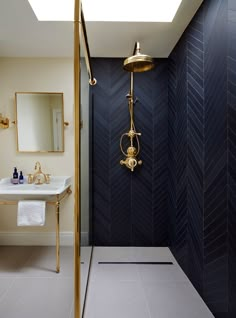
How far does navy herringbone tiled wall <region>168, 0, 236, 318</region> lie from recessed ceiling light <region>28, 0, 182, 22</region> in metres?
0.28

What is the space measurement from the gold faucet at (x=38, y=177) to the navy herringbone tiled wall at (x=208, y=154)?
4.81 ft

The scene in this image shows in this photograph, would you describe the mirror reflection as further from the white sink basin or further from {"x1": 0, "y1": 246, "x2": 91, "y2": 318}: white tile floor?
{"x1": 0, "y1": 246, "x2": 91, "y2": 318}: white tile floor

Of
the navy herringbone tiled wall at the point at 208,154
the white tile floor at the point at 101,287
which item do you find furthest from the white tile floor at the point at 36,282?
the navy herringbone tiled wall at the point at 208,154

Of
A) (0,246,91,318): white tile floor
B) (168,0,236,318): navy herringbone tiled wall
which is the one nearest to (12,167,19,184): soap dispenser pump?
(0,246,91,318): white tile floor

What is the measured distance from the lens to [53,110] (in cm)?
248

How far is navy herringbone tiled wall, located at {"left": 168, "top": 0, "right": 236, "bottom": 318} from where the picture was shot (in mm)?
A: 1259

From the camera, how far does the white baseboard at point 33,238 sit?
2.52 m

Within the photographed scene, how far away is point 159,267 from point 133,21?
7.55ft

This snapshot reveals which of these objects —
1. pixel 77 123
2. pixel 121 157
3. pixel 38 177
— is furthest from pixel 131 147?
pixel 77 123

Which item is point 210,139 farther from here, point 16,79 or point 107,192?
point 16,79

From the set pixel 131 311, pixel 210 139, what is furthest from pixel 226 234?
pixel 131 311

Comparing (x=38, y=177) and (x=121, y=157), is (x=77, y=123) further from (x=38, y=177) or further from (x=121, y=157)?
(x=38, y=177)

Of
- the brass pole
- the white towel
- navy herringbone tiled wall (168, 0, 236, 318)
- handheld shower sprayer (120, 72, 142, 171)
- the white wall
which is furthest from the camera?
the white wall

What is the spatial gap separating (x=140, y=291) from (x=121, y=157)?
1.36m
